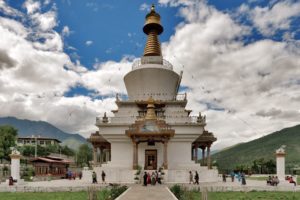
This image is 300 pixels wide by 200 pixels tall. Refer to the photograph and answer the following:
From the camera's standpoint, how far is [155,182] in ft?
89.6

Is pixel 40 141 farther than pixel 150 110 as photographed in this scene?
Yes

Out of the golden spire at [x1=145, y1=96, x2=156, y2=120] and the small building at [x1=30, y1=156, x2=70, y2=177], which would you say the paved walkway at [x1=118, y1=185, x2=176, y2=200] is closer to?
the golden spire at [x1=145, y1=96, x2=156, y2=120]

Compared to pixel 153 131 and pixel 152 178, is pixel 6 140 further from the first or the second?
pixel 152 178

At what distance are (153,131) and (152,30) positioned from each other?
738 inches

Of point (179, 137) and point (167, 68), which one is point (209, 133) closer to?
point (179, 137)

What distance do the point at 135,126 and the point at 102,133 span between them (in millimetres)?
5112

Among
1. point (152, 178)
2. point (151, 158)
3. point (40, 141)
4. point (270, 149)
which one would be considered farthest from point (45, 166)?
point (270, 149)

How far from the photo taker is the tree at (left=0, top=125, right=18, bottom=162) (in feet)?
189

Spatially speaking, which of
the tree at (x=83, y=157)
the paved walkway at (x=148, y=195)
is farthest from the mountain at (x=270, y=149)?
the paved walkway at (x=148, y=195)

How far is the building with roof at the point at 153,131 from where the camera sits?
32.7m

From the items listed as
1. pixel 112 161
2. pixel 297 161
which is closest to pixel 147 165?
pixel 112 161

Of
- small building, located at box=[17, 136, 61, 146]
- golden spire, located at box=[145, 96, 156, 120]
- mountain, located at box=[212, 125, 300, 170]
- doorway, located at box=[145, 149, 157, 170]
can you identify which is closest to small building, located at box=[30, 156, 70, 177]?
doorway, located at box=[145, 149, 157, 170]

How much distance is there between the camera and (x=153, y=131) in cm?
3250

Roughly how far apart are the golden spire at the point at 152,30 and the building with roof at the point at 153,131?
1724 millimetres
